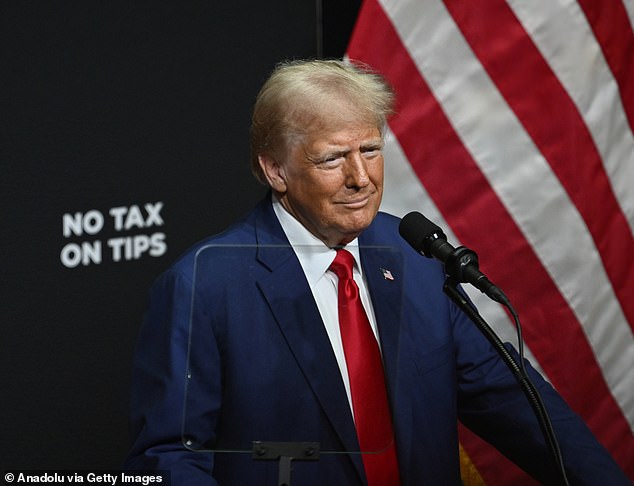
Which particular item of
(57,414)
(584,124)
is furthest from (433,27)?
(57,414)

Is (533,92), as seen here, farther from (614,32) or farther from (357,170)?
(357,170)

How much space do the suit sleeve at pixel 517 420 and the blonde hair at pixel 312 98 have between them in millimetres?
418

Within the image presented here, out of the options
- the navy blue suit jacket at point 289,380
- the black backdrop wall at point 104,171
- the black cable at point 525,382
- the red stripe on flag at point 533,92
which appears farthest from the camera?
the red stripe on flag at point 533,92

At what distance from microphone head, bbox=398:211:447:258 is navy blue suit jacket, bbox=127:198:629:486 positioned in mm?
59

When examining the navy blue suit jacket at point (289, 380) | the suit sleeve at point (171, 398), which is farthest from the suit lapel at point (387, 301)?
the suit sleeve at point (171, 398)

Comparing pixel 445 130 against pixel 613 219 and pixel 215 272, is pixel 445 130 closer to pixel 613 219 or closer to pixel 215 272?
pixel 613 219

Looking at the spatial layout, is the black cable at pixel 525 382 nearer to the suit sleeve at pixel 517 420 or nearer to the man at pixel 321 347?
the man at pixel 321 347

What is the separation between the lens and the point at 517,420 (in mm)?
1854

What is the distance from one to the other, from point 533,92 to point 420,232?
1131mm

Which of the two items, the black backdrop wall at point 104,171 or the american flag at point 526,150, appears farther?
the american flag at point 526,150

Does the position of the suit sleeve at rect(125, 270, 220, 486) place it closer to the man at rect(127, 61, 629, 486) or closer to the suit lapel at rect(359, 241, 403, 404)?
the man at rect(127, 61, 629, 486)

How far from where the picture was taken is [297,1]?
2574mm

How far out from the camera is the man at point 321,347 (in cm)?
156

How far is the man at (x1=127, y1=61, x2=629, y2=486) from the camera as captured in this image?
156cm
